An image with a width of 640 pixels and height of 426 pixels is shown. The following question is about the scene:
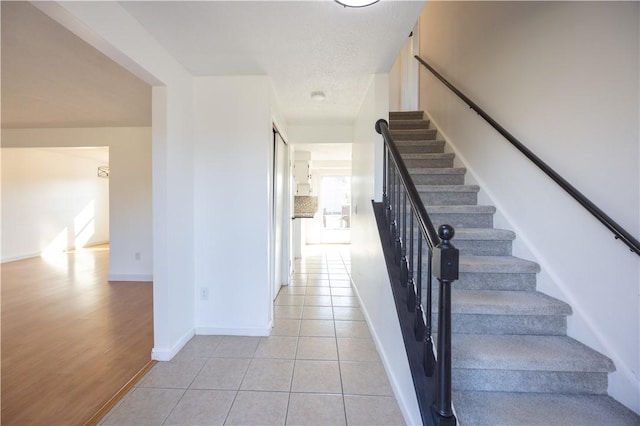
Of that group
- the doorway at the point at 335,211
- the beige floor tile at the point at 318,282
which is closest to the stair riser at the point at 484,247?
the beige floor tile at the point at 318,282

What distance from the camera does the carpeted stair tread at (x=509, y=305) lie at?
5.00 ft

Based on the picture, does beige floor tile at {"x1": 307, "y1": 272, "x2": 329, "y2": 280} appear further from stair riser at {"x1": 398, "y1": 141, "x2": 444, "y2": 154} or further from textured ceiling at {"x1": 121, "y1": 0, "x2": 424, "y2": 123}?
textured ceiling at {"x1": 121, "y1": 0, "x2": 424, "y2": 123}

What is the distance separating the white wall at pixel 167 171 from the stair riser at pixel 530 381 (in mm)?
2161

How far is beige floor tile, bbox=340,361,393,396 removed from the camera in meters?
1.76

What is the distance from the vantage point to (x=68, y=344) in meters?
2.28

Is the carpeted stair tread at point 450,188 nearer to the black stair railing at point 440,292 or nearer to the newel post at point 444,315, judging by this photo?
the black stair railing at point 440,292

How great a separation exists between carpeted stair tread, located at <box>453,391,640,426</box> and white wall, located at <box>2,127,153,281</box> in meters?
4.70

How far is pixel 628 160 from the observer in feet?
4.14

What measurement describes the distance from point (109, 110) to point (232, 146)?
2.48 metres

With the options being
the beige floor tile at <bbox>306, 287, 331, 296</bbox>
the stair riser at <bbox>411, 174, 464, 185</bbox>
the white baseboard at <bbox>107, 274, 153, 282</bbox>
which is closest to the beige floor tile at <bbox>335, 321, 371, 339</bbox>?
the beige floor tile at <bbox>306, 287, 331, 296</bbox>

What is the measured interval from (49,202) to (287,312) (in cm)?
746

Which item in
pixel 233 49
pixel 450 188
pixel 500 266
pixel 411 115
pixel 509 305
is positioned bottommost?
pixel 509 305

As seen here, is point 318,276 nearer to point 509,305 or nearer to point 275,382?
point 275,382

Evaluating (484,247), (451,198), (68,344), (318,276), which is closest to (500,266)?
(484,247)
